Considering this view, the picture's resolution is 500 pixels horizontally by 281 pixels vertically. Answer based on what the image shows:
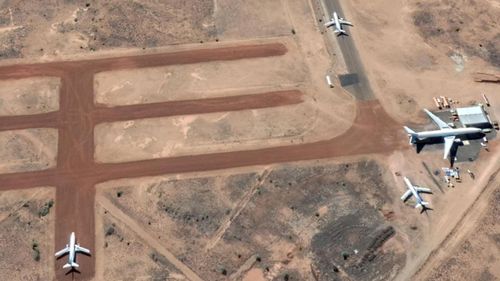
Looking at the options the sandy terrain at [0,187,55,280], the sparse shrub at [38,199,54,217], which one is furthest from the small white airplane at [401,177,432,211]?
the sparse shrub at [38,199,54,217]

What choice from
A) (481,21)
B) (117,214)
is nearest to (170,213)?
(117,214)

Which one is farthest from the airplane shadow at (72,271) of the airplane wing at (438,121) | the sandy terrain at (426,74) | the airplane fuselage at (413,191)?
the airplane wing at (438,121)

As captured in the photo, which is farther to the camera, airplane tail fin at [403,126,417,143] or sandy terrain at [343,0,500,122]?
sandy terrain at [343,0,500,122]

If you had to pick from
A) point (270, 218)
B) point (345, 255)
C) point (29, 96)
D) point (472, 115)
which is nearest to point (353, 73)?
point (472, 115)

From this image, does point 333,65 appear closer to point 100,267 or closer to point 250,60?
point 250,60

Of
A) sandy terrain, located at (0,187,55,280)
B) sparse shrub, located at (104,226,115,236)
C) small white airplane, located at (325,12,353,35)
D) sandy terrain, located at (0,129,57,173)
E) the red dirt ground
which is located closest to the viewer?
sandy terrain, located at (0,187,55,280)

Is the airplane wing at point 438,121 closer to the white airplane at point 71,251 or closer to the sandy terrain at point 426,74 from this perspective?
the sandy terrain at point 426,74

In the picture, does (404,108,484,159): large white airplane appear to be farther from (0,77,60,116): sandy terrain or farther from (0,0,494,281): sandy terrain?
(0,77,60,116): sandy terrain
